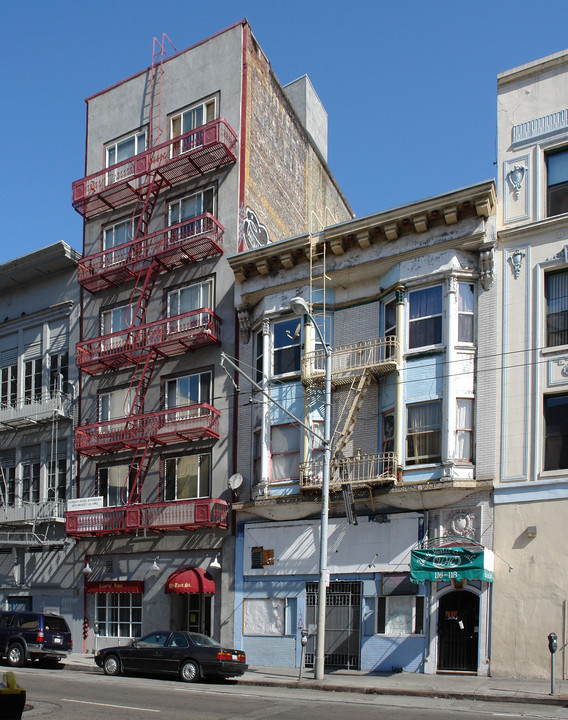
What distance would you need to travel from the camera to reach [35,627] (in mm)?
24844

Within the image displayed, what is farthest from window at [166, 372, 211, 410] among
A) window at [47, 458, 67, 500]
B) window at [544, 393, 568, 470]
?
window at [544, 393, 568, 470]

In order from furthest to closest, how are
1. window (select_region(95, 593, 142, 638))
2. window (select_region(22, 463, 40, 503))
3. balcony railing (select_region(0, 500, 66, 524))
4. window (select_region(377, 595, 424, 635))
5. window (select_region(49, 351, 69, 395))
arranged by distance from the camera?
window (select_region(22, 463, 40, 503)) → window (select_region(49, 351, 69, 395)) → balcony railing (select_region(0, 500, 66, 524)) → window (select_region(95, 593, 142, 638)) → window (select_region(377, 595, 424, 635))

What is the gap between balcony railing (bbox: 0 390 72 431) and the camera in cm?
3397

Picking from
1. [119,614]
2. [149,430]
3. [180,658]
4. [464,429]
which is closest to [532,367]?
[464,429]

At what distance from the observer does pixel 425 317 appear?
24875mm

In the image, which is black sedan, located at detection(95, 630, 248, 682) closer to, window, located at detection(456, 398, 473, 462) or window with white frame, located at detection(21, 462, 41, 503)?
window, located at detection(456, 398, 473, 462)

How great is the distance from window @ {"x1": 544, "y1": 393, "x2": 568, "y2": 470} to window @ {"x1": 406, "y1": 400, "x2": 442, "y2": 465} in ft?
9.56

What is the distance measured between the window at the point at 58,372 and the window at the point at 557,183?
20307 millimetres

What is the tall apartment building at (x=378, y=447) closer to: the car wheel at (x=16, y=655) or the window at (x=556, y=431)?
the window at (x=556, y=431)

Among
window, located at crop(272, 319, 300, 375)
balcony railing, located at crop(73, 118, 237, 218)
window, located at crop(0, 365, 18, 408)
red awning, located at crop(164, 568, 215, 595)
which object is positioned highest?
balcony railing, located at crop(73, 118, 237, 218)

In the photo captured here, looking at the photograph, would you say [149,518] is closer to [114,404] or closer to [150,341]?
[114,404]

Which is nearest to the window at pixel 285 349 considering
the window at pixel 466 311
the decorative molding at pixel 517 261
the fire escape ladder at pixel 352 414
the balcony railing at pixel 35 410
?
the fire escape ladder at pixel 352 414

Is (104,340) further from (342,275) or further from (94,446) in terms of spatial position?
(342,275)

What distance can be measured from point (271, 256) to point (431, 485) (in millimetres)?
9777
